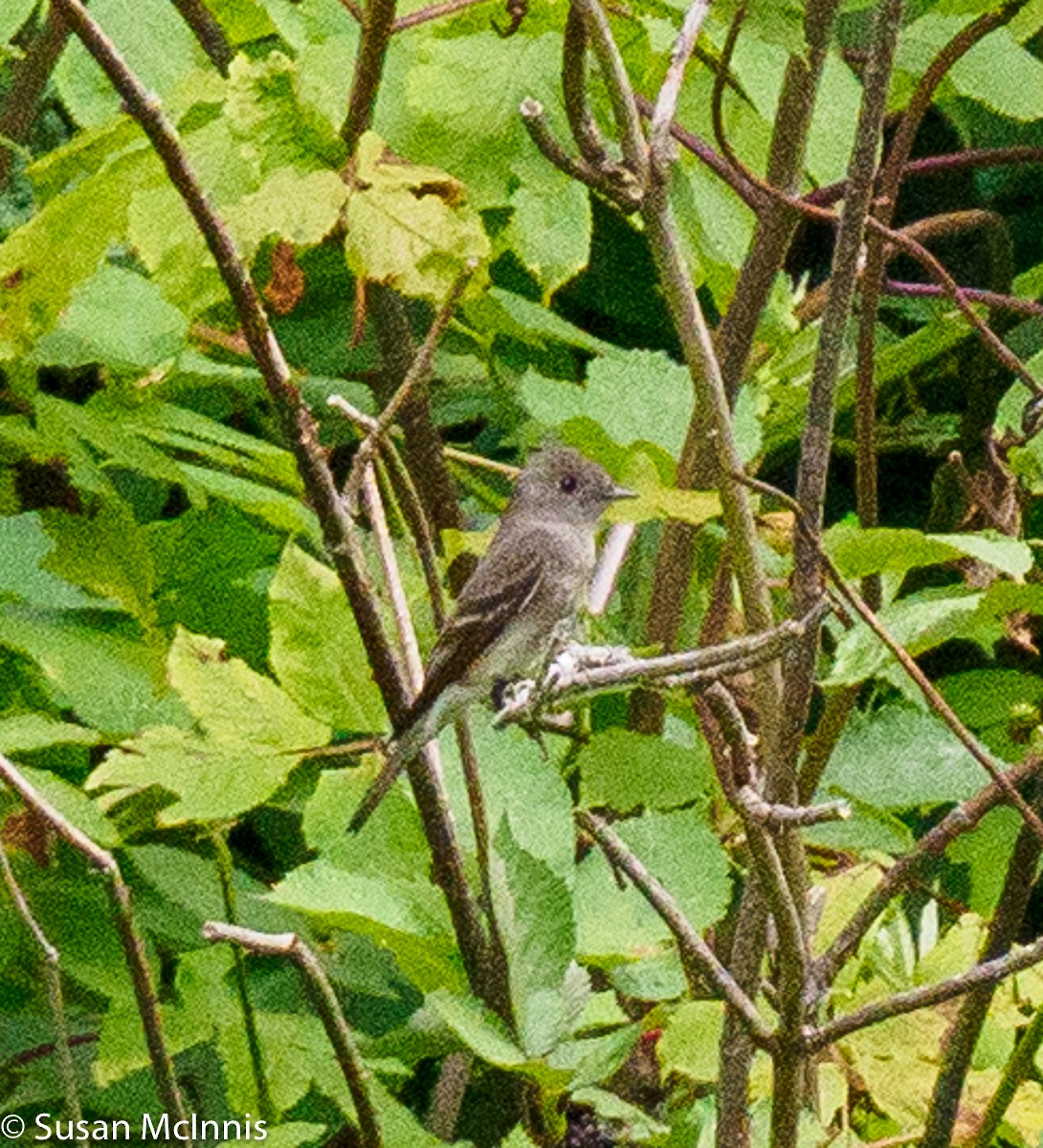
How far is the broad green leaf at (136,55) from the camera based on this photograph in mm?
2219

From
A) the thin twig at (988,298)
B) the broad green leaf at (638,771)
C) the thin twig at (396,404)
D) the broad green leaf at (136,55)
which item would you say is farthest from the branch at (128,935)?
the thin twig at (988,298)

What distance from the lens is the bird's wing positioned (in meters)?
2.42

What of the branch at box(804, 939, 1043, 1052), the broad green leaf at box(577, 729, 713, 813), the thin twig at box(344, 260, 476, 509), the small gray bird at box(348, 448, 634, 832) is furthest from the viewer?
the small gray bird at box(348, 448, 634, 832)

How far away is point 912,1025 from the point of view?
210 cm

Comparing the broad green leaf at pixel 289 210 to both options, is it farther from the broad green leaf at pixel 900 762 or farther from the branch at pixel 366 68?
the broad green leaf at pixel 900 762

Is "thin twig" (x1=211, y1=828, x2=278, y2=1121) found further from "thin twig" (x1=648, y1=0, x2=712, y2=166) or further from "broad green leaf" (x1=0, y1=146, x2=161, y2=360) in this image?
"thin twig" (x1=648, y1=0, x2=712, y2=166)

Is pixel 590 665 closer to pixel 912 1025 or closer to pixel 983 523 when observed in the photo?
pixel 912 1025

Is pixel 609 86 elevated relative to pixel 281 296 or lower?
elevated

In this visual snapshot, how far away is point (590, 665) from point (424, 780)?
210 mm

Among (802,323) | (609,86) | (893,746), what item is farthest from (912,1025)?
(802,323)

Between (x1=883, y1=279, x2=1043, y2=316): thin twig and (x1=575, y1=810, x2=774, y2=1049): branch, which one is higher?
(x1=883, y1=279, x2=1043, y2=316): thin twig

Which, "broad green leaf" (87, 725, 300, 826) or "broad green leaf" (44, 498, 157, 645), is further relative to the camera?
"broad green leaf" (44, 498, 157, 645)

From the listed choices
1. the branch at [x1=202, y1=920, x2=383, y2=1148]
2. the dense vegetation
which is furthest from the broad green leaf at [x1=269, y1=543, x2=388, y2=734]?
the branch at [x1=202, y1=920, x2=383, y2=1148]

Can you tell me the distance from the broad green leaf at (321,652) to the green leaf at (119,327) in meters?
0.40
